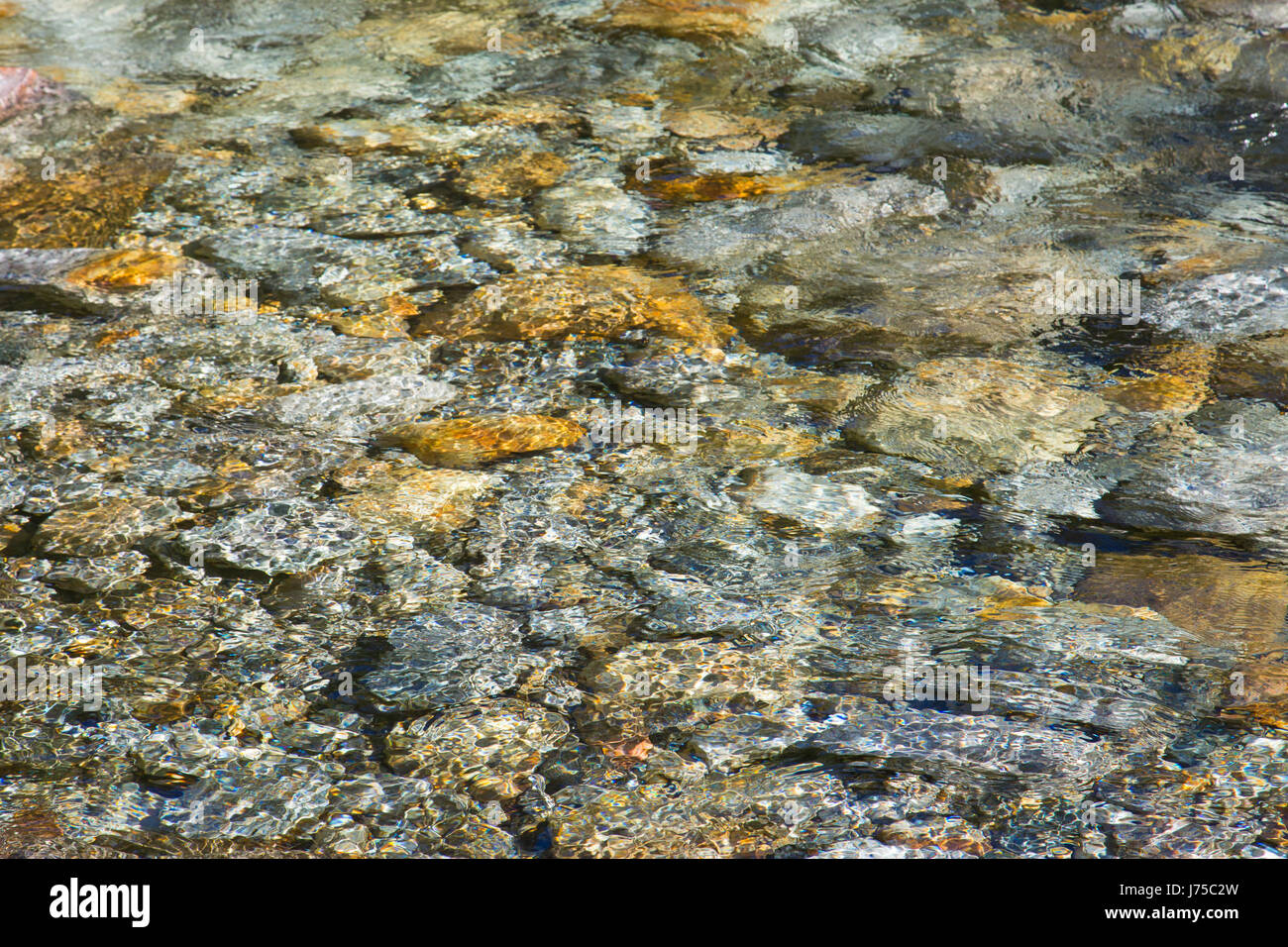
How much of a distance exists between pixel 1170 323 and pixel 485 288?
4.58ft

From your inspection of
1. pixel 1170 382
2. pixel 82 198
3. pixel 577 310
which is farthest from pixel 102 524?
pixel 1170 382

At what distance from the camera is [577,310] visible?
7.91 feet

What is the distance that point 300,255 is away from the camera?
2.60 meters

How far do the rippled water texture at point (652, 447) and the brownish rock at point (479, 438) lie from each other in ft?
0.04

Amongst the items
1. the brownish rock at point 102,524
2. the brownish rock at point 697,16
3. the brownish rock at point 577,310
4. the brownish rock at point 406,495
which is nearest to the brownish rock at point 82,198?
the brownish rock at point 577,310

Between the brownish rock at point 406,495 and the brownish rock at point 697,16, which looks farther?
the brownish rock at point 697,16

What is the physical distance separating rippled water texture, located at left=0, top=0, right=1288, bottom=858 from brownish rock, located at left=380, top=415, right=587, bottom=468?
1 centimetres

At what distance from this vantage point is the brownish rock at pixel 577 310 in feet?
7.71

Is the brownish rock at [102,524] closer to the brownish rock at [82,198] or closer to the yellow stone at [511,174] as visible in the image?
the brownish rock at [82,198]

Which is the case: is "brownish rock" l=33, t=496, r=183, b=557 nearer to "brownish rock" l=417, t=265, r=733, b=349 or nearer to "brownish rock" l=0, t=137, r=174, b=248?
"brownish rock" l=417, t=265, r=733, b=349

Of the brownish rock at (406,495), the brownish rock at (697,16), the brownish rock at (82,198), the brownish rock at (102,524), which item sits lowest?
the brownish rock at (102,524)

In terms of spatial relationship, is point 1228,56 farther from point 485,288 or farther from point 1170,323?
point 485,288

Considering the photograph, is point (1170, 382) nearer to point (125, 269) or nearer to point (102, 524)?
point (102, 524)
